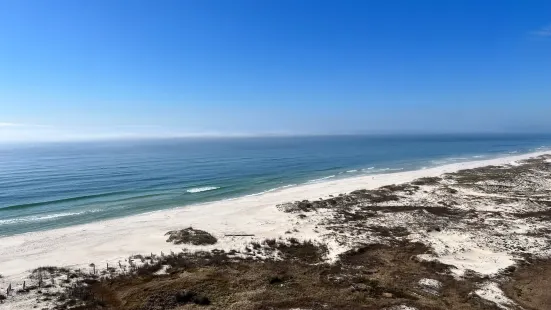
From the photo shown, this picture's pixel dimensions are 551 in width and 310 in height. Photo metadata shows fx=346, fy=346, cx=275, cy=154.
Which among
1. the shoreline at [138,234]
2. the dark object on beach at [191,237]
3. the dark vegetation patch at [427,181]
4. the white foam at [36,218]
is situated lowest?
Result: the white foam at [36,218]

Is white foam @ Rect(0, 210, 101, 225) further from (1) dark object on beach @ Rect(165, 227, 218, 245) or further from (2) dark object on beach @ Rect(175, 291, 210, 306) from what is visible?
(2) dark object on beach @ Rect(175, 291, 210, 306)

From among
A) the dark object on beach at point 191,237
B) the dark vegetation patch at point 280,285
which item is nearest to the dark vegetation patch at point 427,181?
the dark vegetation patch at point 280,285

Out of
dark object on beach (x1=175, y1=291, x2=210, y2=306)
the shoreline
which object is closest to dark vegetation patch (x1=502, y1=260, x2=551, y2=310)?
Answer: the shoreline

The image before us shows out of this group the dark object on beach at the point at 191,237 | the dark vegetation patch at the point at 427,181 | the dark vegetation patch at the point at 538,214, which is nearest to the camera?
the dark object on beach at the point at 191,237

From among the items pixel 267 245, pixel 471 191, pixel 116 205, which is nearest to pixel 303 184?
pixel 471 191

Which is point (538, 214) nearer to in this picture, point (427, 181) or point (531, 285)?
point (531, 285)

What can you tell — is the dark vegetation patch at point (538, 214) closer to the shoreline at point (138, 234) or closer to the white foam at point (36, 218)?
the shoreline at point (138, 234)

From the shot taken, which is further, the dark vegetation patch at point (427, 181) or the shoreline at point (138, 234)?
the dark vegetation patch at point (427, 181)
